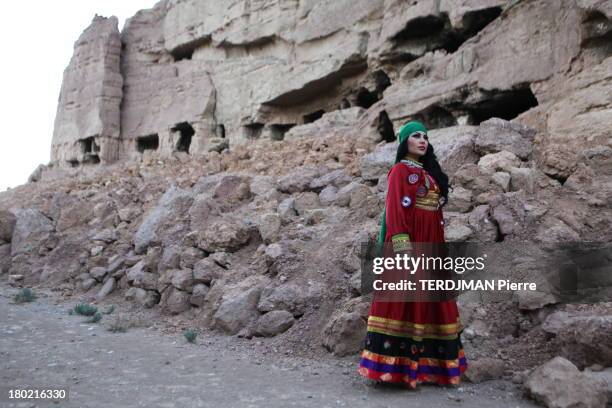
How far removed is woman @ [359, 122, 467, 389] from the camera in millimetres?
2820

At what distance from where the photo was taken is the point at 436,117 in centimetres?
893

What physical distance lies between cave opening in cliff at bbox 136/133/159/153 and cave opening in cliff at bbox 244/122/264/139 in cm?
529

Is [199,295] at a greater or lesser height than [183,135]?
lesser

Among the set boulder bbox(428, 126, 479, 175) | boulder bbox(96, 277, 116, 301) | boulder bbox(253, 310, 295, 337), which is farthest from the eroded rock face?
boulder bbox(253, 310, 295, 337)

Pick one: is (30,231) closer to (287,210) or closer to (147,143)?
(287,210)

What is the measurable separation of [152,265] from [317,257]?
2.58 m

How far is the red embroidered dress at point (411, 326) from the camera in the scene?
2.82 meters

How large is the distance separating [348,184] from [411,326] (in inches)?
139

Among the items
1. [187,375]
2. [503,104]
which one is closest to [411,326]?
[187,375]

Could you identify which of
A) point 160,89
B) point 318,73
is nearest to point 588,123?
point 318,73

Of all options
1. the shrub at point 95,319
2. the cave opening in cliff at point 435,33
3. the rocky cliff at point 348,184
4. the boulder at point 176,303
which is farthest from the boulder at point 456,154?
the cave opening in cliff at point 435,33

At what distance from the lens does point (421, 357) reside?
2.91 metres

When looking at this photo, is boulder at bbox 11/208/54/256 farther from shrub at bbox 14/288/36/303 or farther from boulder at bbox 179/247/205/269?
boulder at bbox 179/247/205/269

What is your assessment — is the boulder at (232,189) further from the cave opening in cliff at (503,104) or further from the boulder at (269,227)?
the cave opening in cliff at (503,104)
